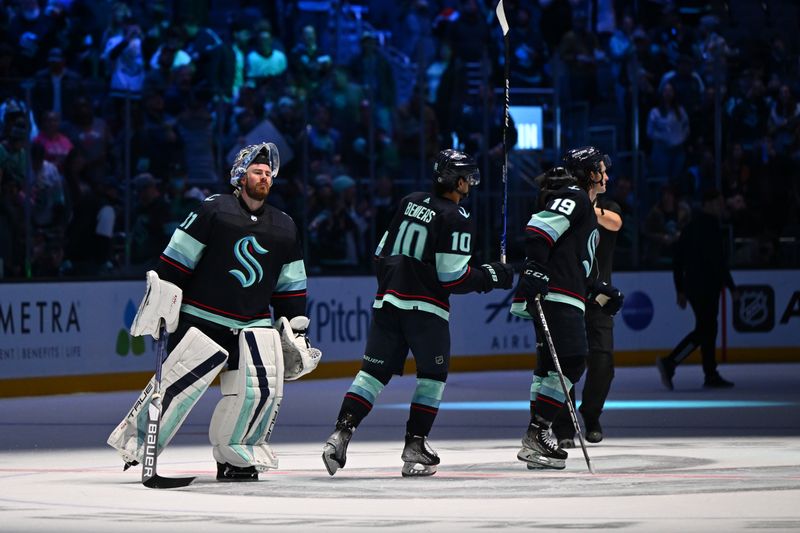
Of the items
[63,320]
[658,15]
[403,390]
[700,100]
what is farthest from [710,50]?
[63,320]

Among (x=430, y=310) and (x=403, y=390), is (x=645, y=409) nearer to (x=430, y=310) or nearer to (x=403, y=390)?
(x=403, y=390)

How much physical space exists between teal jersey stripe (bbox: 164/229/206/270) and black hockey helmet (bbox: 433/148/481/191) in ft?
4.28

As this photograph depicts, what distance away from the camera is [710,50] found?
69.6 ft

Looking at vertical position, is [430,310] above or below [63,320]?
above

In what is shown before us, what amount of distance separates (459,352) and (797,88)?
19.6ft

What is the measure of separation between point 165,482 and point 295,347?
0.98 meters

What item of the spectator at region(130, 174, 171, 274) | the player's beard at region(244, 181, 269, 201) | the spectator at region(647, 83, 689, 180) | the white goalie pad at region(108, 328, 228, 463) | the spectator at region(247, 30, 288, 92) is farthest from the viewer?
the spectator at region(647, 83, 689, 180)

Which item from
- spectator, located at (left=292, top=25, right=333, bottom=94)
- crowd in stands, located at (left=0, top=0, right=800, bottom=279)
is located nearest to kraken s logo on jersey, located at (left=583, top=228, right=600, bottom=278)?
crowd in stands, located at (left=0, top=0, right=800, bottom=279)

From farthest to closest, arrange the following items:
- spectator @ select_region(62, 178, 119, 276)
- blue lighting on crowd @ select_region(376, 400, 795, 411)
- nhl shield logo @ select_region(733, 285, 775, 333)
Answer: nhl shield logo @ select_region(733, 285, 775, 333) < spectator @ select_region(62, 178, 119, 276) < blue lighting on crowd @ select_region(376, 400, 795, 411)

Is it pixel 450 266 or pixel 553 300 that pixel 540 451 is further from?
pixel 450 266

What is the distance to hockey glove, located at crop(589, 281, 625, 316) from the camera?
9453 millimetres

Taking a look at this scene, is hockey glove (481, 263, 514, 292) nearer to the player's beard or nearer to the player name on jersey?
the player name on jersey

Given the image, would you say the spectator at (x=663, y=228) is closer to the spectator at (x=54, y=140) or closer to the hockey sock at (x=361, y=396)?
the spectator at (x=54, y=140)

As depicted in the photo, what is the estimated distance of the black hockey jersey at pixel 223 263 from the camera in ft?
26.2
